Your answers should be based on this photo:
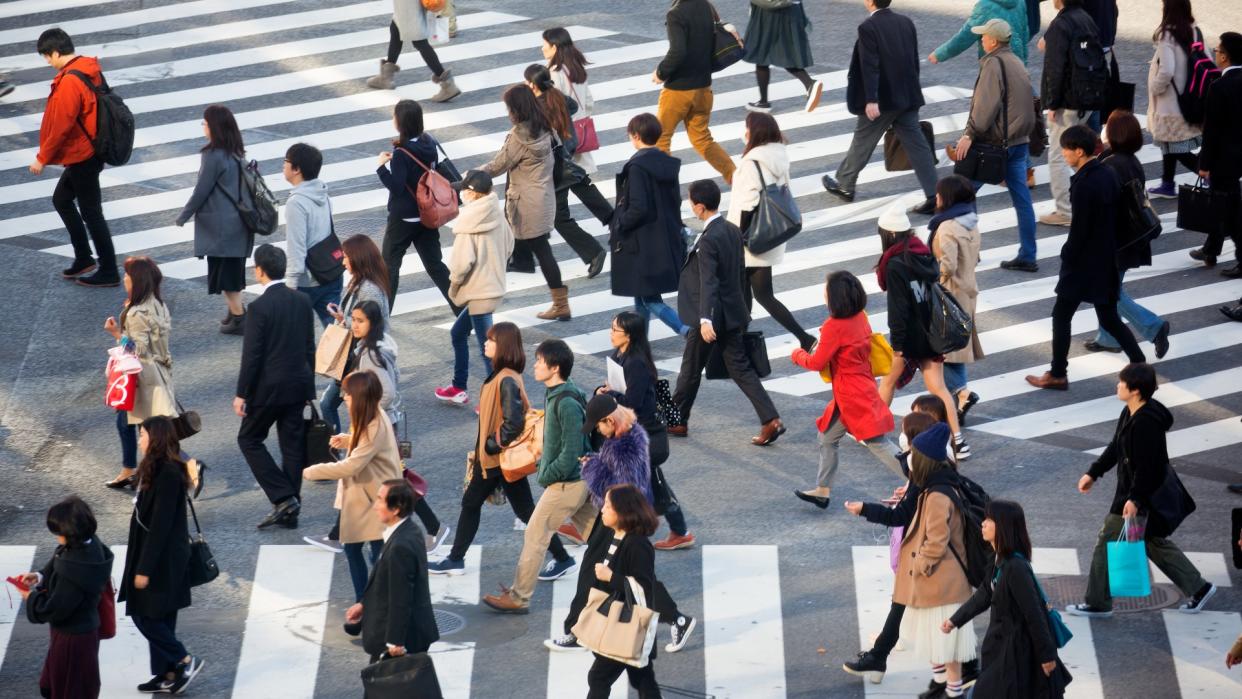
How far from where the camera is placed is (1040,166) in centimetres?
1784

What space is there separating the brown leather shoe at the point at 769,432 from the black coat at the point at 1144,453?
9.48 ft

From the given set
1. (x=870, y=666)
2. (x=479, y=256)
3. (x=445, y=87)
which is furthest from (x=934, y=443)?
(x=445, y=87)

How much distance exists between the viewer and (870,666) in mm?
10000

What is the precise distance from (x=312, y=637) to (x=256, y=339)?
2.04 metres

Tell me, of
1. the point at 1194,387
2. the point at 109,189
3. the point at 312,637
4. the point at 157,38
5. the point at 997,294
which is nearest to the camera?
the point at 312,637

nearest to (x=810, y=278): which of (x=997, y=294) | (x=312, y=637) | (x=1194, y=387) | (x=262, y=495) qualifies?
(x=997, y=294)

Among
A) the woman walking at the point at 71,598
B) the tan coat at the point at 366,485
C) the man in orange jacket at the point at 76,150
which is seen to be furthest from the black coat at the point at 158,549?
the man in orange jacket at the point at 76,150

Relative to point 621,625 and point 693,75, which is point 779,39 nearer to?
point 693,75

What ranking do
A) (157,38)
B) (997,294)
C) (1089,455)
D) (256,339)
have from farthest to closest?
(157,38), (997,294), (1089,455), (256,339)

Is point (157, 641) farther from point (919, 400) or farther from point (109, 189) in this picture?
point (109, 189)

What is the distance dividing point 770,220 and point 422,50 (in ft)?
21.8

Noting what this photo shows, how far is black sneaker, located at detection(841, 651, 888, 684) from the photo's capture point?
32.7 feet

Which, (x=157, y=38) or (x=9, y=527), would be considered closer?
(x=9, y=527)

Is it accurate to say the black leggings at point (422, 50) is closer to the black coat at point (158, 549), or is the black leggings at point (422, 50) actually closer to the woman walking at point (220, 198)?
the woman walking at point (220, 198)
